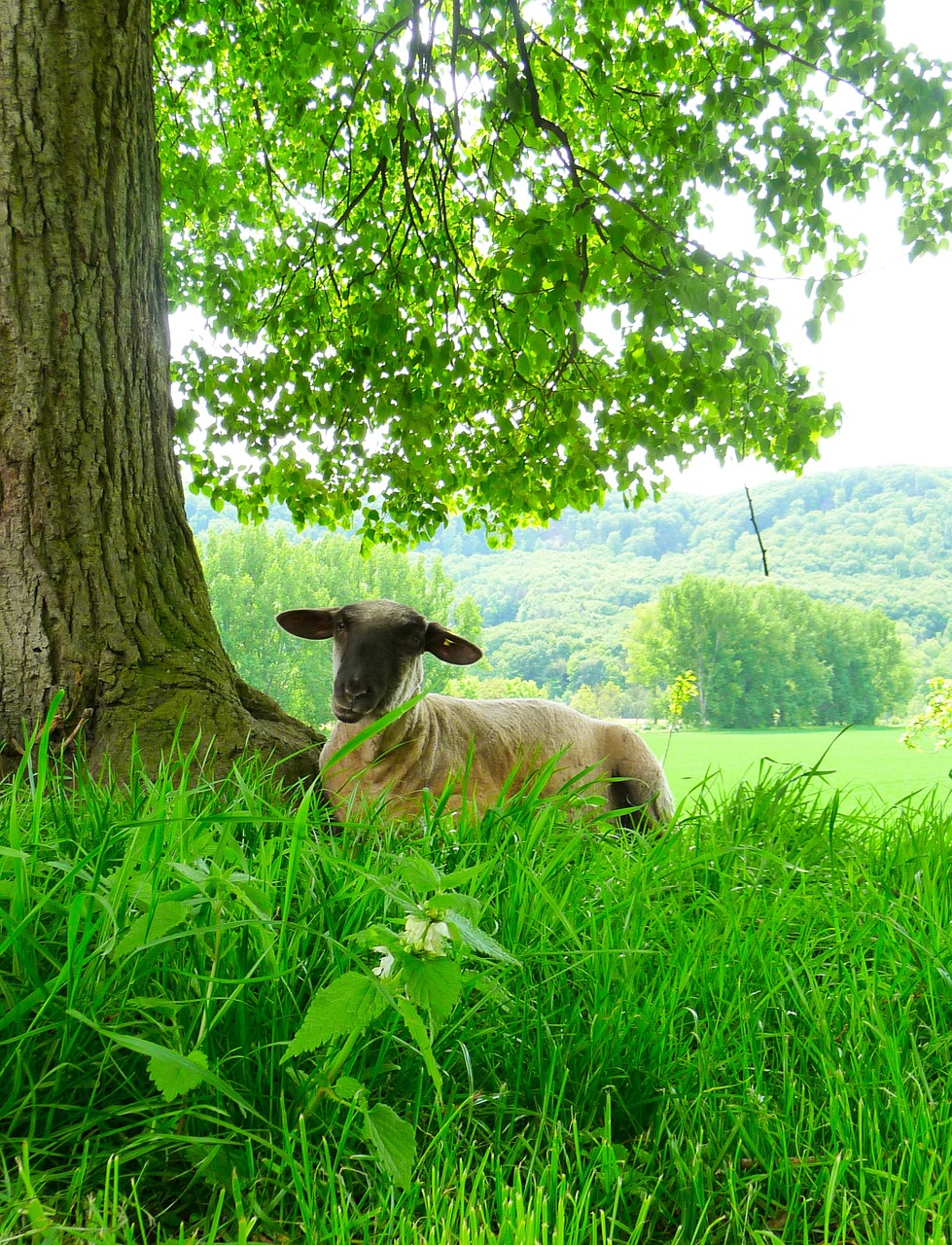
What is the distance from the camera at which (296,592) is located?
57.9m

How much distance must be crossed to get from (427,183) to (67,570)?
5.85 metres

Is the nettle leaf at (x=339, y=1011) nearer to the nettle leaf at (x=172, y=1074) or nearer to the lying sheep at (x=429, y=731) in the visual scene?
the nettle leaf at (x=172, y=1074)

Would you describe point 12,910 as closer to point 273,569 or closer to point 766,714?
point 766,714

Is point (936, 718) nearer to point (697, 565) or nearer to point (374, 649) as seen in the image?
point (374, 649)

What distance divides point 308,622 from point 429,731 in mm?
798

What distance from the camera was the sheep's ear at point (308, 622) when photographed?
4.18 m

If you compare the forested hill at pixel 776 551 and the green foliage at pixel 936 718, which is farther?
the forested hill at pixel 776 551

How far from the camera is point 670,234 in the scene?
13.6 feet

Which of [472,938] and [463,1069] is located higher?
[472,938]

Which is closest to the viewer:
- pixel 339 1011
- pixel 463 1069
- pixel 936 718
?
pixel 339 1011

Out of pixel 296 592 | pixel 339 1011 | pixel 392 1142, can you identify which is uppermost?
pixel 339 1011

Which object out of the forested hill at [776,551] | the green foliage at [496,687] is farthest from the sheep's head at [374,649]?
the forested hill at [776,551]

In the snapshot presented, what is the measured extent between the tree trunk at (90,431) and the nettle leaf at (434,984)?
2560 millimetres

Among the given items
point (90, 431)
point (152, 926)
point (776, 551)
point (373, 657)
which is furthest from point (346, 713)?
point (776, 551)
